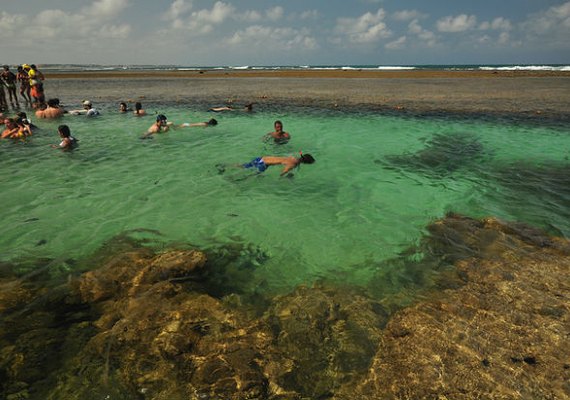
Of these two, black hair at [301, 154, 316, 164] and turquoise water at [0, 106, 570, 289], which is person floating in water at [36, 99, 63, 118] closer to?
turquoise water at [0, 106, 570, 289]

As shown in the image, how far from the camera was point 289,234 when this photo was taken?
7641mm

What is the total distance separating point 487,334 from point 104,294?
5900 mm

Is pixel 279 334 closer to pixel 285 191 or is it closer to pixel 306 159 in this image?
pixel 285 191

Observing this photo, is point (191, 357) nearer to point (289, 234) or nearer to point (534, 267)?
point (289, 234)

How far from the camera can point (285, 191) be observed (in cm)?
1012

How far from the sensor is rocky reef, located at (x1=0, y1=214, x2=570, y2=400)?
3766mm

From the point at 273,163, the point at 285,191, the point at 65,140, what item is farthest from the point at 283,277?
the point at 65,140

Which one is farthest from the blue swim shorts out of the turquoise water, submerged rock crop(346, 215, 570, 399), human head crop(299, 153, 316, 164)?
submerged rock crop(346, 215, 570, 399)

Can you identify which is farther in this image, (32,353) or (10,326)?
(10,326)

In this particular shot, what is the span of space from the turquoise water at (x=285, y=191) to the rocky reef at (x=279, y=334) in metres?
1.02

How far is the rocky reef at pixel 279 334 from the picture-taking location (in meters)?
3.77

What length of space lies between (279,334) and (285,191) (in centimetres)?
595

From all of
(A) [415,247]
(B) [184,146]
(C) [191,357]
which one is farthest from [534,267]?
(B) [184,146]

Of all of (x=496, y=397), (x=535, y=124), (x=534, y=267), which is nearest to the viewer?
(x=496, y=397)
